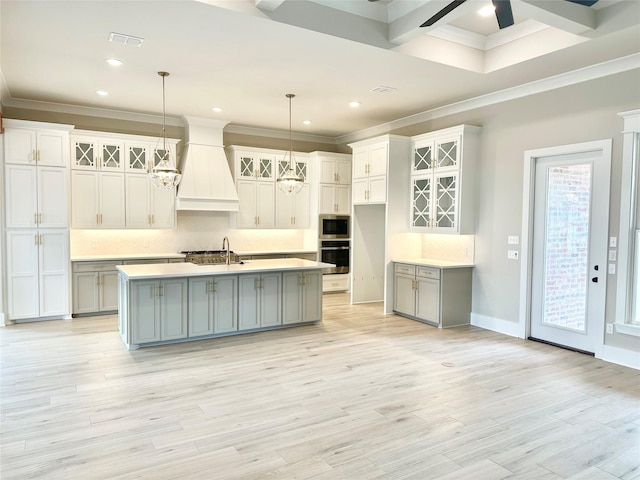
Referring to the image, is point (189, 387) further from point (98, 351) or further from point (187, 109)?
point (187, 109)

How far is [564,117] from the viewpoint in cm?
496

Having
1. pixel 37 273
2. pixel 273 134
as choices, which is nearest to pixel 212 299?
pixel 37 273

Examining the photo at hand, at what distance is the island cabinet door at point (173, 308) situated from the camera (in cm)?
496

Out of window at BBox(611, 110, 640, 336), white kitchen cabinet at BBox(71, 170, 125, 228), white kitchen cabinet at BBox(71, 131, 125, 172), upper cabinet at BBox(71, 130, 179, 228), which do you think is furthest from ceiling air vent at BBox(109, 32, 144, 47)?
window at BBox(611, 110, 640, 336)

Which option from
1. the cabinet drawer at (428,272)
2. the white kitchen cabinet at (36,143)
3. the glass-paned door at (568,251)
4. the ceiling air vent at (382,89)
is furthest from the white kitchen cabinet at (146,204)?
the glass-paned door at (568,251)

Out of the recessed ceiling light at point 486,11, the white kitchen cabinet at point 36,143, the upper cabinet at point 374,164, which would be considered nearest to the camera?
the recessed ceiling light at point 486,11

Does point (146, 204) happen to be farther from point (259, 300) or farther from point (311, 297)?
point (311, 297)

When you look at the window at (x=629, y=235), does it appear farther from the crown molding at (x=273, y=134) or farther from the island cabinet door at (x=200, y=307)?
the crown molding at (x=273, y=134)

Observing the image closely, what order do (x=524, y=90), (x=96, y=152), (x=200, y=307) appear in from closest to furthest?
(x=200, y=307) < (x=524, y=90) < (x=96, y=152)

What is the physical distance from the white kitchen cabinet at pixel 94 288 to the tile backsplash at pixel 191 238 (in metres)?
0.60

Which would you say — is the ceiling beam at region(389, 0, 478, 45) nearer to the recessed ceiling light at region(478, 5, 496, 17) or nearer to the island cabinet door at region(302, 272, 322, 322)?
the recessed ceiling light at region(478, 5, 496, 17)

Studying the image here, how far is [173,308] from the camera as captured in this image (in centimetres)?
502

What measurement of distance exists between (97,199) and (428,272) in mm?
5078

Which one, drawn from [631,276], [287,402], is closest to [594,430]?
[631,276]
